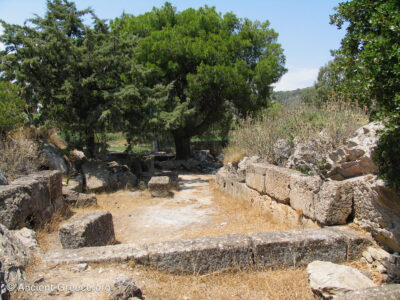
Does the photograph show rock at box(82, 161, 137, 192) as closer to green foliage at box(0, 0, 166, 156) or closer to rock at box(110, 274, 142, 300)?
green foliage at box(0, 0, 166, 156)

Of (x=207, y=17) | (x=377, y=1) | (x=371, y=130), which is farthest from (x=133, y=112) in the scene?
(x=377, y=1)

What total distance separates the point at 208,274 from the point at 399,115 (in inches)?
98.9

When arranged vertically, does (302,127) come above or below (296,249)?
above

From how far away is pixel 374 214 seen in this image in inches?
155

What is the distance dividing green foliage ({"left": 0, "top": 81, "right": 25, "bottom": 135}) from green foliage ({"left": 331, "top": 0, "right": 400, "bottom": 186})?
9.11 m

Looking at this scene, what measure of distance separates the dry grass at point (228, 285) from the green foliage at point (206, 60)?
9.08 meters

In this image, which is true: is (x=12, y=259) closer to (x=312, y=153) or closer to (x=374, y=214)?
(x=374, y=214)

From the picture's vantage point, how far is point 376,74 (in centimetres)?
265

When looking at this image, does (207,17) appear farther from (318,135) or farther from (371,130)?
(371,130)

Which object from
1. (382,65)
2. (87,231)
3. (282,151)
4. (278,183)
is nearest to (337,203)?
(278,183)

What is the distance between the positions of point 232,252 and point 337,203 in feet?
5.63

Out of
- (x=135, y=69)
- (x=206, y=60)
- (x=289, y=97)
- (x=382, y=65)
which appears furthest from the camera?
(x=206, y=60)

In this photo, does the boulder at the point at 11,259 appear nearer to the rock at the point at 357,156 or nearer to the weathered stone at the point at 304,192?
the weathered stone at the point at 304,192

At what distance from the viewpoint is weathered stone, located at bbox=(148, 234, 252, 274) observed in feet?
11.9
